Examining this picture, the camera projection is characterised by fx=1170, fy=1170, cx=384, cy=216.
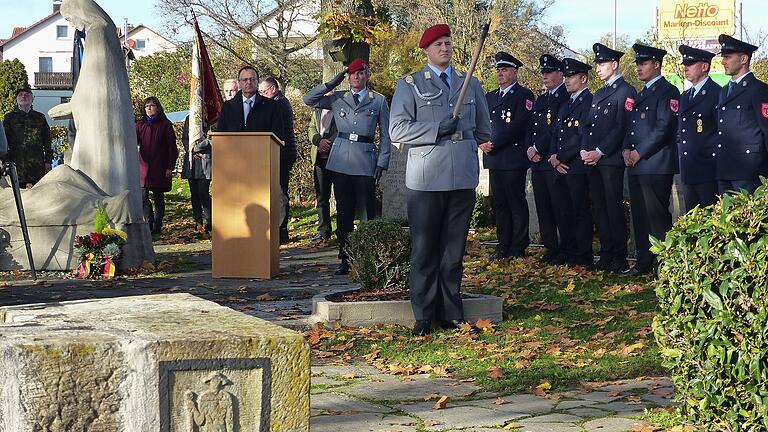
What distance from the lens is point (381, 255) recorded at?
8883 mm

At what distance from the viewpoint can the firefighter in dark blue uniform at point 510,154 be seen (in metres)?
13.1

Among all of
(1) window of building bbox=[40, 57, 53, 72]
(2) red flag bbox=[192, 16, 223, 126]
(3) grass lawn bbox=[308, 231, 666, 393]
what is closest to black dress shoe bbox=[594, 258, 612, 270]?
(3) grass lawn bbox=[308, 231, 666, 393]

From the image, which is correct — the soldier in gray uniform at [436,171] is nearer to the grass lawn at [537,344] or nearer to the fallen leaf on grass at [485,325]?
the fallen leaf on grass at [485,325]

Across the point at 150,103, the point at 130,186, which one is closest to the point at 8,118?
the point at 150,103

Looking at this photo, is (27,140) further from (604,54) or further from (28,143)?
(604,54)

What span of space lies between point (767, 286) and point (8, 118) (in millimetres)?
15073

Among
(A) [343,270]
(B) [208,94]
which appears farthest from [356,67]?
(B) [208,94]

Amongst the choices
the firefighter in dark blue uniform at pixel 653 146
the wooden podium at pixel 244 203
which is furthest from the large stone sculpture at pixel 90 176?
the firefighter in dark blue uniform at pixel 653 146

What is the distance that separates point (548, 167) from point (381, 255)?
4.50m

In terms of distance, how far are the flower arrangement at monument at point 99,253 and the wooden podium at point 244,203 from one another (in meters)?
1.02

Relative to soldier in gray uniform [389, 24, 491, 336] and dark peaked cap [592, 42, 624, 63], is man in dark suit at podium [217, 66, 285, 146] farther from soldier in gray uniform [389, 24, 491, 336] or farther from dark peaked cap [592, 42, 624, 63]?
soldier in gray uniform [389, 24, 491, 336]

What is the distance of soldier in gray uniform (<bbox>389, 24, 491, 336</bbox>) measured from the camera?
7.97m

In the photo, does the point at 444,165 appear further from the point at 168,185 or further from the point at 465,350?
the point at 168,185

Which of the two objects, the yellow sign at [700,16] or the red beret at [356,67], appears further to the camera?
the yellow sign at [700,16]
